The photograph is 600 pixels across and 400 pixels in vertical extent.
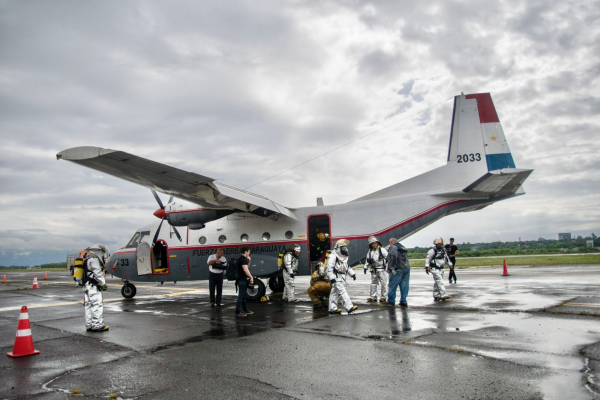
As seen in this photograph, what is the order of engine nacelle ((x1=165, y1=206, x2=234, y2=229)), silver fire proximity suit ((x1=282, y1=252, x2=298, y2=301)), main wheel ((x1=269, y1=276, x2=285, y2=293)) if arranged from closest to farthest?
1. silver fire proximity suit ((x1=282, y1=252, x2=298, y2=301))
2. engine nacelle ((x1=165, y1=206, x2=234, y2=229))
3. main wheel ((x1=269, y1=276, x2=285, y2=293))

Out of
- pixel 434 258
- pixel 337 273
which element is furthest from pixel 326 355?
pixel 434 258

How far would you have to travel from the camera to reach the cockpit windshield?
16328 mm

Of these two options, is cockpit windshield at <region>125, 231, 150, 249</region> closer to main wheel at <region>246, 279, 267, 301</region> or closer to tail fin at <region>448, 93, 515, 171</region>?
main wheel at <region>246, 279, 267, 301</region>

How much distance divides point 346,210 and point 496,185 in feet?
16.2

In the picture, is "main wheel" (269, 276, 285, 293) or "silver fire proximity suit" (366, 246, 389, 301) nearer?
"silver fire proximity suit" (366, 246, 389, 301)

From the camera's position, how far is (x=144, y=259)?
51.7 ft

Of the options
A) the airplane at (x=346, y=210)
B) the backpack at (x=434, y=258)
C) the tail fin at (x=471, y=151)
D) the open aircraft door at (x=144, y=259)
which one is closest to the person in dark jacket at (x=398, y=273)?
the backpack at (x=434, y=258)

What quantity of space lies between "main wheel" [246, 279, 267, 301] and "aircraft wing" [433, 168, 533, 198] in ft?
22.3

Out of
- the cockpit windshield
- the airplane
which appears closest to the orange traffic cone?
the airplane

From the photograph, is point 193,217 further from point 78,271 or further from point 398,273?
point 398,273

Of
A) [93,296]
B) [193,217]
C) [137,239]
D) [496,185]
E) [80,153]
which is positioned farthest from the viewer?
[137,239]

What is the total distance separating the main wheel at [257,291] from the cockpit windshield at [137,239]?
215 inches

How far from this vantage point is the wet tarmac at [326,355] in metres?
4.62

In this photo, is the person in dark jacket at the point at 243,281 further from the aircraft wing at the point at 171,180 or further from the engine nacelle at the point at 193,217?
the engine nacelle at the point at 193,217
